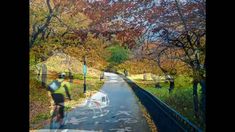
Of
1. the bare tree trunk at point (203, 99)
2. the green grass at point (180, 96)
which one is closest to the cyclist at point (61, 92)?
the green grass at point (180, 96)

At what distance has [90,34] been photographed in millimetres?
2732

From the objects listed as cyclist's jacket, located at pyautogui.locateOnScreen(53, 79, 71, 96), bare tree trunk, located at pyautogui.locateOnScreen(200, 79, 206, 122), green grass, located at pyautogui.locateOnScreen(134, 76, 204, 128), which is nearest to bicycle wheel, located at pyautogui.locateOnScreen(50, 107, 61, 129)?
cyclist's jacket, located at pyautogui.locateOnScreen(53, 79, 71, 96)

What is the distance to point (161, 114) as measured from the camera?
2736 millimetres

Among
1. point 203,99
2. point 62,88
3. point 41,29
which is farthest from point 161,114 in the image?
point 41,29

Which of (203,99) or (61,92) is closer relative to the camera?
(203,99)

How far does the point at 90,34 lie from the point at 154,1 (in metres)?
0.64

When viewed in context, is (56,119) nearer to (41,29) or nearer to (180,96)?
(41,29)

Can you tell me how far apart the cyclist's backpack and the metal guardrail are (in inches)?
23.3

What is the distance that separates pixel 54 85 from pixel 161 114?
1.00 meters

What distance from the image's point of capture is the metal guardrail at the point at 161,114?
2645mm

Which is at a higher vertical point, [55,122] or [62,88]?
[62,88]

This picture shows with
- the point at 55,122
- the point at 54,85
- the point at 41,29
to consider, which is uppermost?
the point at 41,29

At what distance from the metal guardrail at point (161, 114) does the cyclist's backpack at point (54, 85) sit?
1.94 feet
